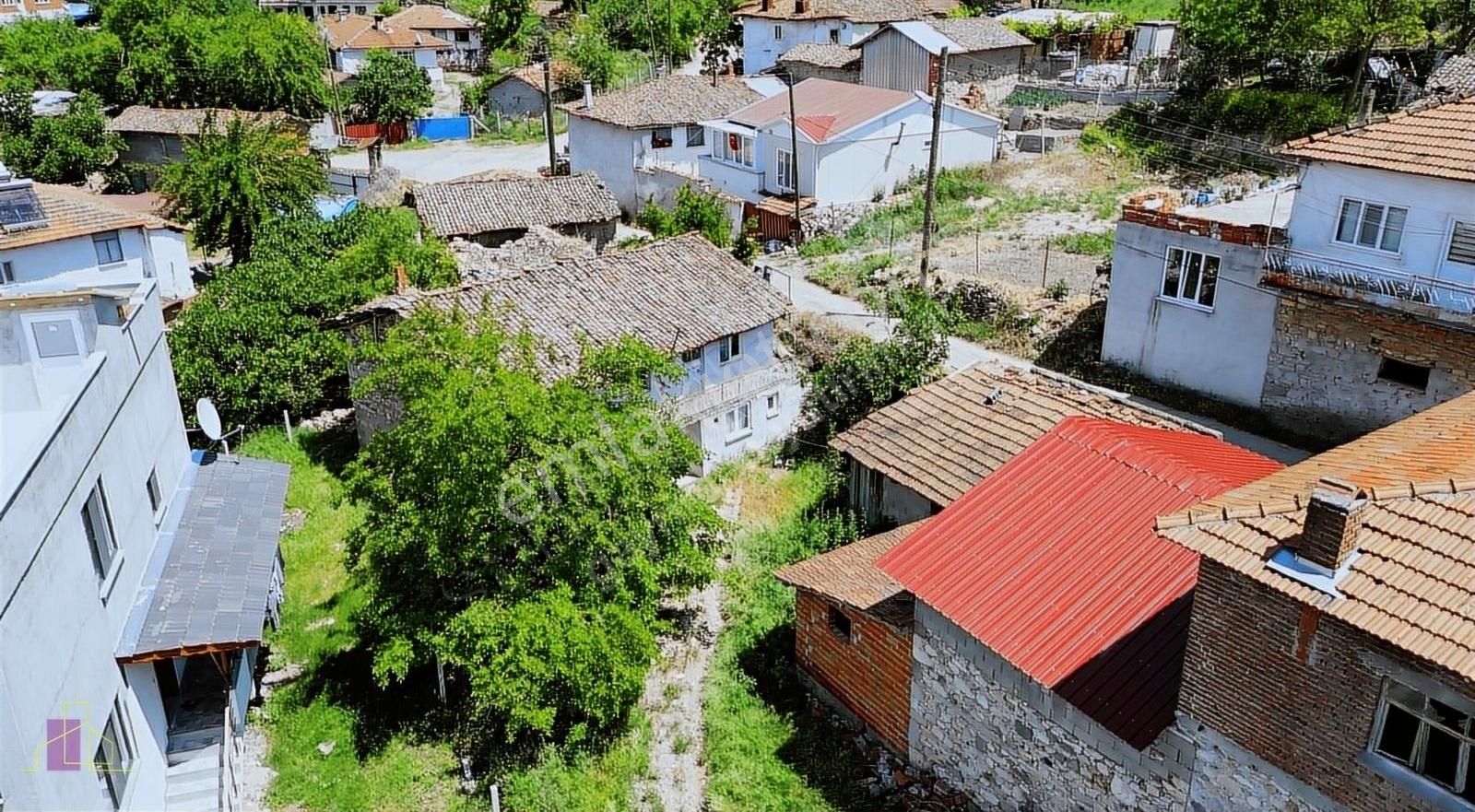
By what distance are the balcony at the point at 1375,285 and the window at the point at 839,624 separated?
1406cm

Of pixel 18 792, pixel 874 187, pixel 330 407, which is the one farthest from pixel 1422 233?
pixel 330 407

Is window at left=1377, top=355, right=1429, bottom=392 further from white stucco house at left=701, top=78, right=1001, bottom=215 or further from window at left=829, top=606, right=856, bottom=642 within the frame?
white stucco house at left=701, top=78, right=1001, bottom=215

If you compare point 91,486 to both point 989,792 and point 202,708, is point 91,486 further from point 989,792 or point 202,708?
point 989,792

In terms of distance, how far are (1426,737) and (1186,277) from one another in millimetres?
17976

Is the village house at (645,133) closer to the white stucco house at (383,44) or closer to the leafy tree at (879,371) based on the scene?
the leafy tree at (879,371)

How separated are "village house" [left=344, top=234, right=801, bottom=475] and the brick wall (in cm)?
1223

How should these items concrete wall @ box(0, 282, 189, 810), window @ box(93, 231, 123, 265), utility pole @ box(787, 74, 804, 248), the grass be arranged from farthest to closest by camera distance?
utility pole @ box(787, 74, 804, 248), window @ box(93, 231, 123, 265), the grass, concrete wall @ box(0, 282, 189, 810)

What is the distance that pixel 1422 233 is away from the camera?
22.8 metres

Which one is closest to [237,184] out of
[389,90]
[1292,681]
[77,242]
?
[77,242]

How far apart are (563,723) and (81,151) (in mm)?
55418

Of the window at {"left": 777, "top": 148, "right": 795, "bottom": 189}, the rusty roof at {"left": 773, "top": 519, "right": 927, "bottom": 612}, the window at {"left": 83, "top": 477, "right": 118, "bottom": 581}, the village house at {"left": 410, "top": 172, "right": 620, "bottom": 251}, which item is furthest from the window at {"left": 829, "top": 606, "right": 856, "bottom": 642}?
the window at {"left": 777, "top": 148, "right": 795, "bottom": 189}

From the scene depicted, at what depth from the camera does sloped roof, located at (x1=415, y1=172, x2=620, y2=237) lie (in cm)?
4025

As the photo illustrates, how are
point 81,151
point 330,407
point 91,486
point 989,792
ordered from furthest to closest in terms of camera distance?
point 81,151, point 330,407, point 989,792, point 91,486

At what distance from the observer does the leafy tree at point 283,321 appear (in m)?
30.0
